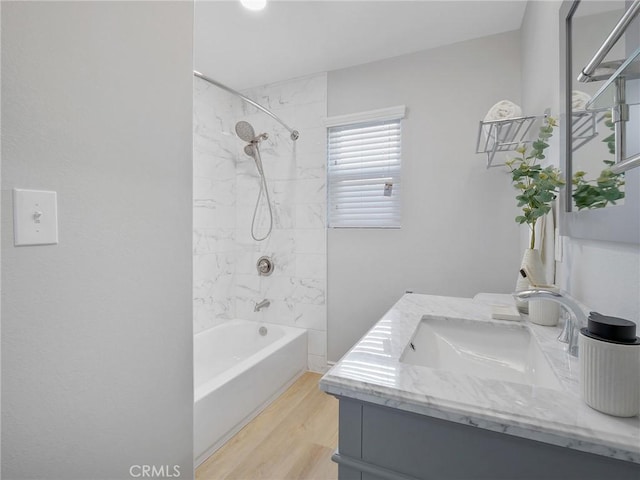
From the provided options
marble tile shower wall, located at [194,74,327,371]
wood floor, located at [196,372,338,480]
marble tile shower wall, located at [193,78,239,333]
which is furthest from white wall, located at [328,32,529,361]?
marble tile shower wall, located at [193,78,239,333]

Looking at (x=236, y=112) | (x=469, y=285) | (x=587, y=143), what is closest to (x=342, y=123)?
(x=236, y=112)

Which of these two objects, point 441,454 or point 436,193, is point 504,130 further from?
point 441,454

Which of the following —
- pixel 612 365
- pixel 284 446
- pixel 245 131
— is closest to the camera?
pixel 612 365

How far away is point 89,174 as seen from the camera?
77cm

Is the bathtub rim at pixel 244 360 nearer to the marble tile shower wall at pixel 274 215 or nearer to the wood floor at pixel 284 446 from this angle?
the marble tile shower wall at pixel 274 215

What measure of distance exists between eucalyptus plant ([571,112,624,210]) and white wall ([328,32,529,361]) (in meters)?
1.08

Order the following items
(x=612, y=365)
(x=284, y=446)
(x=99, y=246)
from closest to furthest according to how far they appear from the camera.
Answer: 1. (x=612, y=365)
2. (x=99, y=246)
3. (x=284, y=446)

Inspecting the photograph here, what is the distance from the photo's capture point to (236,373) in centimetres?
187

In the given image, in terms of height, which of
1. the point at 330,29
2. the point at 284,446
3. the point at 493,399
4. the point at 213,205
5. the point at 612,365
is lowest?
the point at 284,446

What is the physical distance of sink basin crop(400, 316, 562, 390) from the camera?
0.98 metres

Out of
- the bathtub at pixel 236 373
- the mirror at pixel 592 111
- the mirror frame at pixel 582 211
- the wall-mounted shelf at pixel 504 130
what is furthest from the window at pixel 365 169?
the mirror at pixel 592 111

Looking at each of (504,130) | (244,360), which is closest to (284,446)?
(244,360)

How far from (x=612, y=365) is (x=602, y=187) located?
540mm

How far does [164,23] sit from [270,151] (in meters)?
1.80
